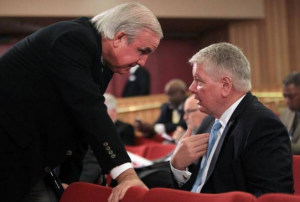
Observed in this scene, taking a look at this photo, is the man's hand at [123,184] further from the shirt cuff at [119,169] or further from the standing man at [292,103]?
the standing man at [292,103]

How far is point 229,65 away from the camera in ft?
7.71

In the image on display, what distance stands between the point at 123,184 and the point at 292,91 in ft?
11.5

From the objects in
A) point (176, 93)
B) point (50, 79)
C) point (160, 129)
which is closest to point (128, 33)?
point (50, 79)

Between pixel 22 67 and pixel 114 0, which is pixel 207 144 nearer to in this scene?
pixel 22 67

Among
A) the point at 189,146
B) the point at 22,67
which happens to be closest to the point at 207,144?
the point at 189,146

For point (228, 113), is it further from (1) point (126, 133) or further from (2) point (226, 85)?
(1) point (126, 133)

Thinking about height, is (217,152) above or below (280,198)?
below

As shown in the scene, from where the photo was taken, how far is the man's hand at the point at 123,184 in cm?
185

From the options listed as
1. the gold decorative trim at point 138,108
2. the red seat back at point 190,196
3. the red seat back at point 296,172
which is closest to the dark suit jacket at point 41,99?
the red seat back at point 190,196

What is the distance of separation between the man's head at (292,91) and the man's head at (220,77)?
2.69 m

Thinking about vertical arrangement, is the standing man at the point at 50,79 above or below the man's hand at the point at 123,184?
above

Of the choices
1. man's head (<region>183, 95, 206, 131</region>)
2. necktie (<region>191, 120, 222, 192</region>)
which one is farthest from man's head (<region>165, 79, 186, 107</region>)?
necktie (<region>191, 120, 222, 192</region>)

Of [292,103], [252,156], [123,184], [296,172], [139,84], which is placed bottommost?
[139,84]

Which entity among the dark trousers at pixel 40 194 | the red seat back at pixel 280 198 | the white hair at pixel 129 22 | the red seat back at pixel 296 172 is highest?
the white hair at pixel 129 22
